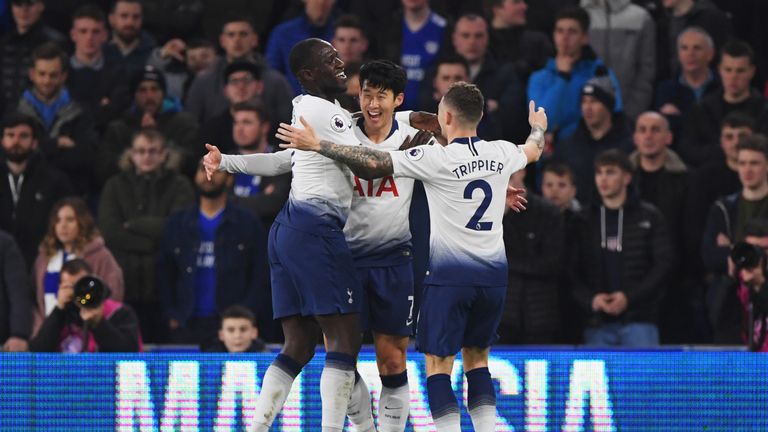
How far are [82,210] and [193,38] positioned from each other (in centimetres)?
360

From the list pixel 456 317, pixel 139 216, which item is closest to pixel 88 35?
pixel 139 216

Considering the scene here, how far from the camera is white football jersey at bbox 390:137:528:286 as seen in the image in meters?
10.2

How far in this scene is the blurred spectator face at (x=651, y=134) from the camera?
50.8 feet

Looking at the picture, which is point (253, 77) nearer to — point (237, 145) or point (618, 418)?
point (237, 145)

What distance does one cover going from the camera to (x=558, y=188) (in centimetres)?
1532

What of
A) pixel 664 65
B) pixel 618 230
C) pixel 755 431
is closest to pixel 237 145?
pixel 618 230

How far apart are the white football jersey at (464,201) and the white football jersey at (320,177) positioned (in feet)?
1.28

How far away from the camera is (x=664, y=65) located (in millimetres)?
17672

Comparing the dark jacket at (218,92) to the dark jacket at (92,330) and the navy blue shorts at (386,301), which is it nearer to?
the dark jacket at (92,330)

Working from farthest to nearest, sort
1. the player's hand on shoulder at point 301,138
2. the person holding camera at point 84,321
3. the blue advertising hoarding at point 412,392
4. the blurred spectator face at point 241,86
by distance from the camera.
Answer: the blurred spectator face at point 241,86 → the person holding camera at point 84,321 → the blue advertising hoarding at point 412,392 → the player's hand on shoulder at point 301,138

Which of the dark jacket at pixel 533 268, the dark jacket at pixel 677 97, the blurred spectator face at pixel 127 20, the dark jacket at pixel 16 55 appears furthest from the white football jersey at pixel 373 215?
the dark jacket at pixel 16 55

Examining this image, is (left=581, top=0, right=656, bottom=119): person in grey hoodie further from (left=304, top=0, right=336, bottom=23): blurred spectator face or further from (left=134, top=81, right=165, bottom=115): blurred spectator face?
(left=134, top=81, right=165, bottom=115): blurred spectator face

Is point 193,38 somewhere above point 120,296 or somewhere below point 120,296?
above

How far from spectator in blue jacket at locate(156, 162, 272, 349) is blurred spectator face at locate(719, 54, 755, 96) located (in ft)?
15.7
